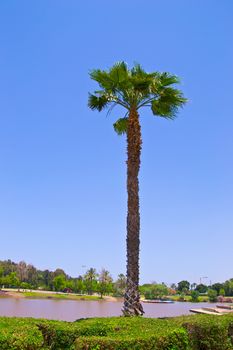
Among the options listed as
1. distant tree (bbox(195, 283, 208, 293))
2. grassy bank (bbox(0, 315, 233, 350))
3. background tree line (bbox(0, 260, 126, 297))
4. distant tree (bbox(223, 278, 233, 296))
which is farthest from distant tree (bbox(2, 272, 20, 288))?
grassy bank (bbox(0, 315, 233, 350))

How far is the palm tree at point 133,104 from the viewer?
1459 centimetres

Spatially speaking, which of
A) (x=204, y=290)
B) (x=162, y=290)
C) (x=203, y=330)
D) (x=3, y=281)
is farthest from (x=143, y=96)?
(x=204, y=290)

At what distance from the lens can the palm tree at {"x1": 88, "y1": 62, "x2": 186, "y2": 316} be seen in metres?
14.6

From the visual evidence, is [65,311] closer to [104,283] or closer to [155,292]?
[104,283]

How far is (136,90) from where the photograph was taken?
16.4m

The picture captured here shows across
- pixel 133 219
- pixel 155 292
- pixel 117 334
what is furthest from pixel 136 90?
pixel 155 292

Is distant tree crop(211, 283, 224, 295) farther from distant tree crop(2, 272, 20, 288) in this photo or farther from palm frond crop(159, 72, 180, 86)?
palm frond crop(159, 72, 180, 86)

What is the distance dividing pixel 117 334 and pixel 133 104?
10.5 meters

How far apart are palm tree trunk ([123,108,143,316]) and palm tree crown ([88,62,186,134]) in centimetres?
Answer: 67

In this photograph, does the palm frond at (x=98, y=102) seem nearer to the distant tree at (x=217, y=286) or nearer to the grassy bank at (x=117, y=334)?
the grassy bank at (x=117, y=334)

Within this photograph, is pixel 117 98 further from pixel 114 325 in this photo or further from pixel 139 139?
pixel 114 325

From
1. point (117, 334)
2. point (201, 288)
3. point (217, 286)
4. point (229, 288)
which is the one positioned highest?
point (201, 288)

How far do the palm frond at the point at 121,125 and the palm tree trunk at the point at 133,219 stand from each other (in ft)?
7.77

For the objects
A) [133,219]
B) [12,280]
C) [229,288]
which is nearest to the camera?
[133,219]
